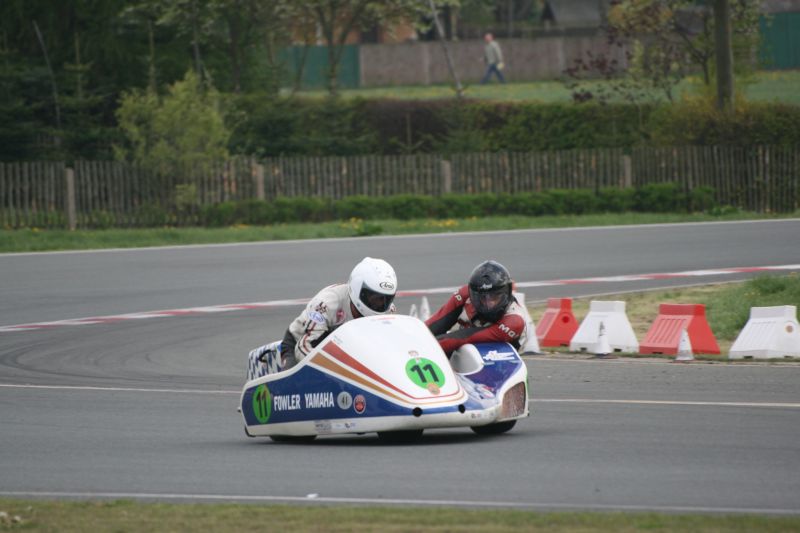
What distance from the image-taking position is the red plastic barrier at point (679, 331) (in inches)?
610

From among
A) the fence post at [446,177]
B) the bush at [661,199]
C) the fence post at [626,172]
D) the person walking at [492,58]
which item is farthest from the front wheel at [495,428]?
the person walking at [492,58]

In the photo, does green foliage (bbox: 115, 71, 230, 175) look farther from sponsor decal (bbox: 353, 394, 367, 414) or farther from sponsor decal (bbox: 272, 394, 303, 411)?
sponsor decal (bbox: 353, 394, 367, 414)

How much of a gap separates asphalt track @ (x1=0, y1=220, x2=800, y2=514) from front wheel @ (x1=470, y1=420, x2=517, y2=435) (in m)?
0.08

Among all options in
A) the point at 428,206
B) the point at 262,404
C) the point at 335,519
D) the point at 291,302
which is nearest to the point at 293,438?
the point at 262,404

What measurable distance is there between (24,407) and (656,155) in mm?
28060

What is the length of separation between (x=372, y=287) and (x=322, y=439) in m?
1.28

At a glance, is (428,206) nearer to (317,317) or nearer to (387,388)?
(317,317)

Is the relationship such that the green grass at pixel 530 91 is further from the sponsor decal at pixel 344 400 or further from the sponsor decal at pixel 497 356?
the sponsor decal at pixel 344 400

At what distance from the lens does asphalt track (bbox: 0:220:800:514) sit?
8.10m

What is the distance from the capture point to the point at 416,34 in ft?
260

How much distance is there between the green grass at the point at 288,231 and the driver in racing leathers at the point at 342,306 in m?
21.4

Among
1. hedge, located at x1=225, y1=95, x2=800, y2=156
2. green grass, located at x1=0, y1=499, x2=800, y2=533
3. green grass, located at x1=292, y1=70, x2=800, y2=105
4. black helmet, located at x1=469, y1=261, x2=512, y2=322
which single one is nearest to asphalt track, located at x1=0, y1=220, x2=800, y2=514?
green grass, located at x1=0, y1=499, x2=800, y2=533

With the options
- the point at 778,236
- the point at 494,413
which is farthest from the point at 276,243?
the point at 494,413

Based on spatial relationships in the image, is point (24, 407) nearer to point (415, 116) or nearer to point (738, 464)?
point (738, 464)
